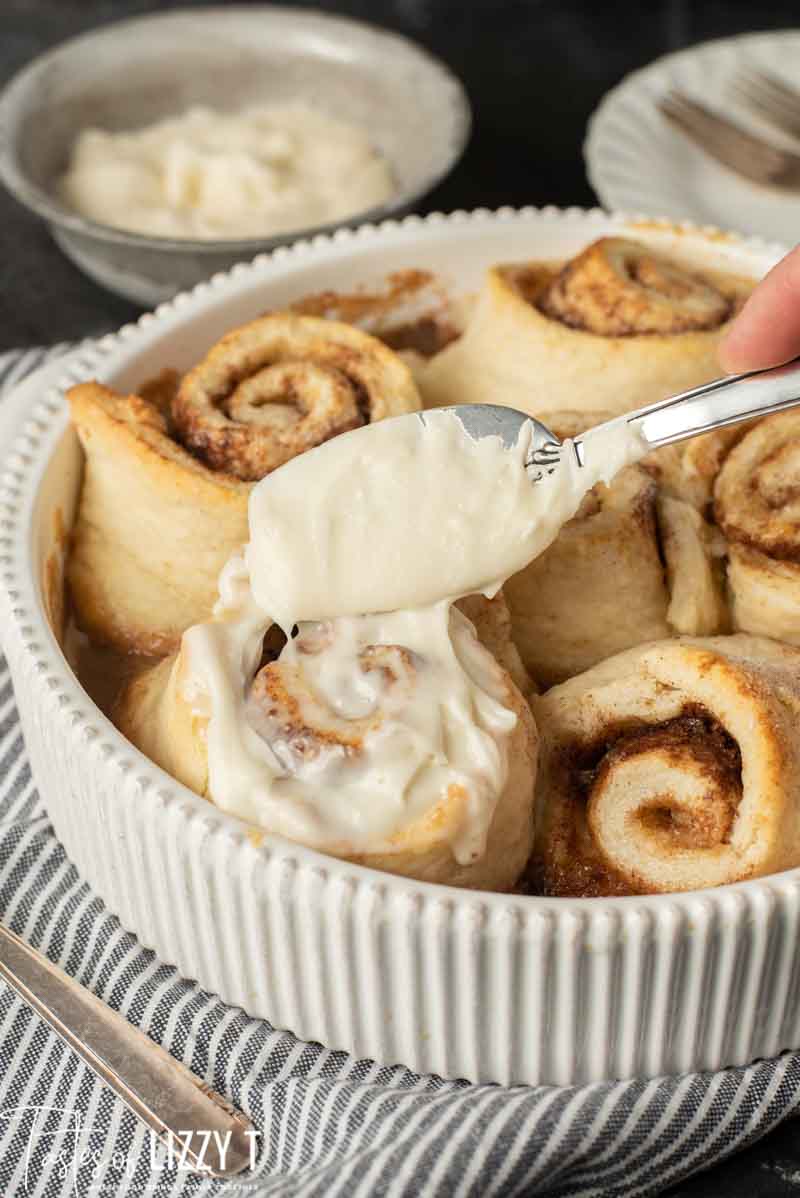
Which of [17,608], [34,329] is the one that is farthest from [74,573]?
[34,329]

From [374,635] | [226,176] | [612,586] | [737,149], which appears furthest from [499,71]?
[374,635]

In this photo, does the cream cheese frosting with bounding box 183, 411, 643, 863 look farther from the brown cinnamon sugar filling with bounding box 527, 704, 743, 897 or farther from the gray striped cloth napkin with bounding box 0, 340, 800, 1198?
the gray striped cloth napkin with bounding box 0, 340, 800, 1198

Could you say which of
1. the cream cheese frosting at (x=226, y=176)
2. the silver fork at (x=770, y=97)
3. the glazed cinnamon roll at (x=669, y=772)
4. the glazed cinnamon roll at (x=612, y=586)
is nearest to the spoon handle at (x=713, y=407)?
the glazed cinnamon roll at (x=612, y=586)

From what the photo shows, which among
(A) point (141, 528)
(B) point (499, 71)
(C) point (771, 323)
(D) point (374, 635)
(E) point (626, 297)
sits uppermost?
(C) point (771, 323)

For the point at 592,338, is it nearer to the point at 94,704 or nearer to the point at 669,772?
the point at 669,772

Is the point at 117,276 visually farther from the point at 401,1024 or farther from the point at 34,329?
the point at 401,1024

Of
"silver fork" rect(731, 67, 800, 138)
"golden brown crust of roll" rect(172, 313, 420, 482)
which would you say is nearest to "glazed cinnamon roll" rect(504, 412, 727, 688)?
"golden brown crust of roll" rect(172, 313, 420, 482)
